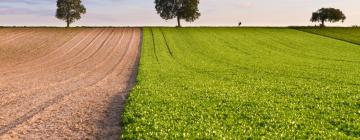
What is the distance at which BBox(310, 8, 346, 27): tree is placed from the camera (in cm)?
12875

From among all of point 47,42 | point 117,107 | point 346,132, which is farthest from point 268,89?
point 47,42

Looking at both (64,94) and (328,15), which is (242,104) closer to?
(64,94)

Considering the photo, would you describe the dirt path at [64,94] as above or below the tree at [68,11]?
below

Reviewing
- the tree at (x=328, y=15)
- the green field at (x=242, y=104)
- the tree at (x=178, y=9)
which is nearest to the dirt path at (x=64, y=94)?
the green field at (x=242, y=104)

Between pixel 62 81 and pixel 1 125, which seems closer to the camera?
pixel 1 125

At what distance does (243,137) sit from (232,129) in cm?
124

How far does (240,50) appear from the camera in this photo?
68312mm

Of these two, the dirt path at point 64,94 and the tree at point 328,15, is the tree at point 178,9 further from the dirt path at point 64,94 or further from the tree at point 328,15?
the dirt path at point 64,94

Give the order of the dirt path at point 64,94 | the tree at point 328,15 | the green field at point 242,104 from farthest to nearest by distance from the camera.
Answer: the tree at point 328,15
the dirt path at point 64,94
the green field at point 242,104

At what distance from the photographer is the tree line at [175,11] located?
12950 centimetres

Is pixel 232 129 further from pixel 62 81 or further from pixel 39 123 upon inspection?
pixel 62 81

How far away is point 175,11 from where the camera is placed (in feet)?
438

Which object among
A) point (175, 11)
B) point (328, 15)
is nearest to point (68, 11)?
point (175, 11)

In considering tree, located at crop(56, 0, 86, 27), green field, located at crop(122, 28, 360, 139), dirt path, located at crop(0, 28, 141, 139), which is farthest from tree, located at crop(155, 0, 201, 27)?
green field, located at crop(122, 28, 360, 139)
